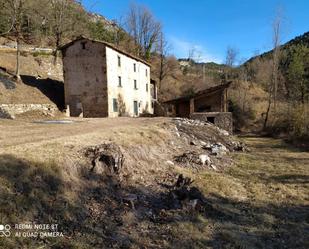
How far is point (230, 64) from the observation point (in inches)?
2731

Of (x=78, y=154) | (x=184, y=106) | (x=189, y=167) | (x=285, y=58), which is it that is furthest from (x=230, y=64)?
(x=78, y=154)

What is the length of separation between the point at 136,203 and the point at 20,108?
67.5 ft

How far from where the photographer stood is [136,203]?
8.88 m

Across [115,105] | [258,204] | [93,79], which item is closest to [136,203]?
[258,204]

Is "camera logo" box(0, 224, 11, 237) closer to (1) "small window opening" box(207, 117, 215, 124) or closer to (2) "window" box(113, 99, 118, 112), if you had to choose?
(1) "small window opening" box(207, 117, 215, 124)

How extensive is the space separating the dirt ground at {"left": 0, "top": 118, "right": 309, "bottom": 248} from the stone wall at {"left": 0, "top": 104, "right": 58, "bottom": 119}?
1361 centimetres

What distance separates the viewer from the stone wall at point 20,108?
24091 millimetres

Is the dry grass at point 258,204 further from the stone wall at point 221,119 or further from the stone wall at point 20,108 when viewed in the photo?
the stone wall at point 20,108

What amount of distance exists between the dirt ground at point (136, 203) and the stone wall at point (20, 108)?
13.6 m

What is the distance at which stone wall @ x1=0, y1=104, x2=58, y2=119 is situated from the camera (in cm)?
2409

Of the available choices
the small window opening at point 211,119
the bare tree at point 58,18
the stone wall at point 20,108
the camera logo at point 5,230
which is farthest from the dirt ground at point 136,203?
the bare tree at point 58,18

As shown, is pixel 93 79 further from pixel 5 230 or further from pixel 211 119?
pixel 5 230

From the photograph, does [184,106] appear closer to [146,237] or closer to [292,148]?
[292,148]

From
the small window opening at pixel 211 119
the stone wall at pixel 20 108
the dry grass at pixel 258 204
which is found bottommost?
the dry grass at pixel 258 204
